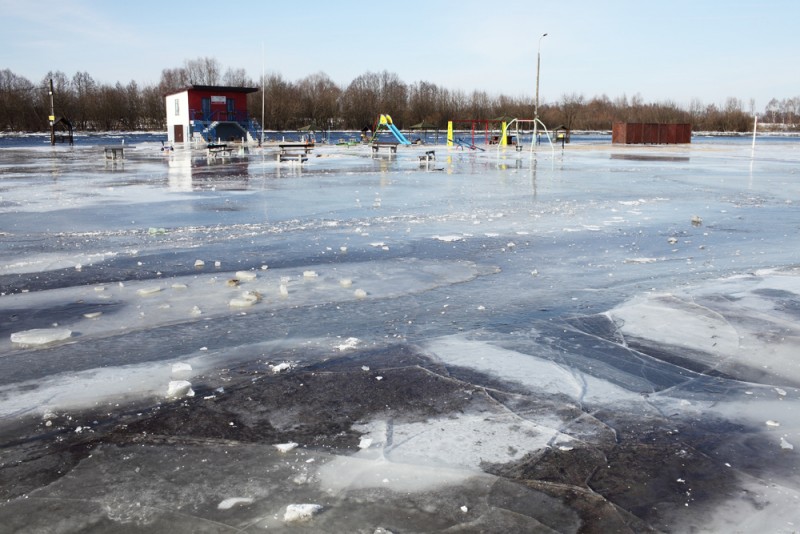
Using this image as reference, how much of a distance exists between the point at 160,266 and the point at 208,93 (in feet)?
184

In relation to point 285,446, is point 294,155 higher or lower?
higher

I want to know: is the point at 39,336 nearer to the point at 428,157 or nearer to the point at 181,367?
the point at 181,367

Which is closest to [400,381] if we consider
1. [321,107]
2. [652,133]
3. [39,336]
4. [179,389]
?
[179,389]

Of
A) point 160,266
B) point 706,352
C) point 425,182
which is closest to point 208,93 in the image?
point 425,182

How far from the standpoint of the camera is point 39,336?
6.03m

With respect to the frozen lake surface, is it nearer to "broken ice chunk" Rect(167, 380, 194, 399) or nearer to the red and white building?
"broken ice chunk" Rect(167, 380, 194, 399)

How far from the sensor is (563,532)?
314cm

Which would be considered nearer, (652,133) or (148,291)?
(148,291)

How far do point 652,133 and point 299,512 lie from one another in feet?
213

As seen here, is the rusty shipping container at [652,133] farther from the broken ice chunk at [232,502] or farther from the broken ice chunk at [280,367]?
the broken ice chunk at [232,502]

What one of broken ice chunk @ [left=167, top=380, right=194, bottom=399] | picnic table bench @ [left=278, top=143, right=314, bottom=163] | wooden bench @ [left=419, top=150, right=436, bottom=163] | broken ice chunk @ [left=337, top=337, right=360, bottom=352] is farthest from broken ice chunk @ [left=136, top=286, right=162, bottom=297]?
wooden bench @ [left=419, top=150, right=436, bottom=163]

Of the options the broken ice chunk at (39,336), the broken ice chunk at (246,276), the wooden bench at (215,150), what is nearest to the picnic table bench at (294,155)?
the wooden bench at (215,150)

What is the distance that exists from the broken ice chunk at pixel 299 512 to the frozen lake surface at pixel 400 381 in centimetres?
1

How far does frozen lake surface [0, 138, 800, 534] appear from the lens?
11.2ft
